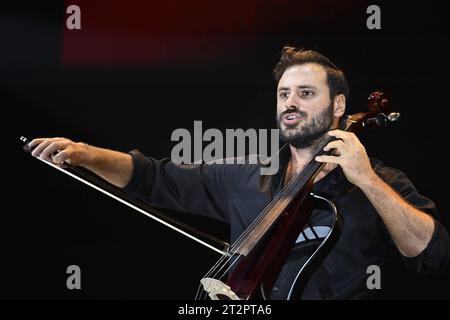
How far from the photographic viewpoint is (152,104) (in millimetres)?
2512

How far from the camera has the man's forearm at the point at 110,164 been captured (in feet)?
6.75

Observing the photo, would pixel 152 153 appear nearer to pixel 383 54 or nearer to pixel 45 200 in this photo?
pixel 45 200

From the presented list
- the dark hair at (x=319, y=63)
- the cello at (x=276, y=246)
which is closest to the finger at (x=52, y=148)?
the cello at (x=276, y=246)

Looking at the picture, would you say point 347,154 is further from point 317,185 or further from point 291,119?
point 291,119

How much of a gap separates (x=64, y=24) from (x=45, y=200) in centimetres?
76

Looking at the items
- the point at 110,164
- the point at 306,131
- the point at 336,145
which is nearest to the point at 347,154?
the point at 336,145

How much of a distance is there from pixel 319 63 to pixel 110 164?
34.3 inches

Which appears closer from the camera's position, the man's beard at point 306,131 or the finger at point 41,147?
the finger at point 41,147

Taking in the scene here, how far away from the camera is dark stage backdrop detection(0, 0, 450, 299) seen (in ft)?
8.07

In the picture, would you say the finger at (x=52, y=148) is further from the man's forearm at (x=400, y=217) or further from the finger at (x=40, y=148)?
the man's forearm at (x=400, y=217)

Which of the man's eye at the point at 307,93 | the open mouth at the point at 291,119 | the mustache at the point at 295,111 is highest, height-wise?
the man's eye at the point at 307,93

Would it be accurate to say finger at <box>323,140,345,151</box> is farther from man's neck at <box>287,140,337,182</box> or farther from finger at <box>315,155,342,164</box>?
man's neck at <box>287,140,337,182</box>

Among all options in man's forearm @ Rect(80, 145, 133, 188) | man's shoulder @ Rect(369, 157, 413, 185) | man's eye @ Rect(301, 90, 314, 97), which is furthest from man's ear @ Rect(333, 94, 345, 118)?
man's forearm @ Rect(80, 145, 133, 188)

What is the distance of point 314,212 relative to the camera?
1.96 metres
